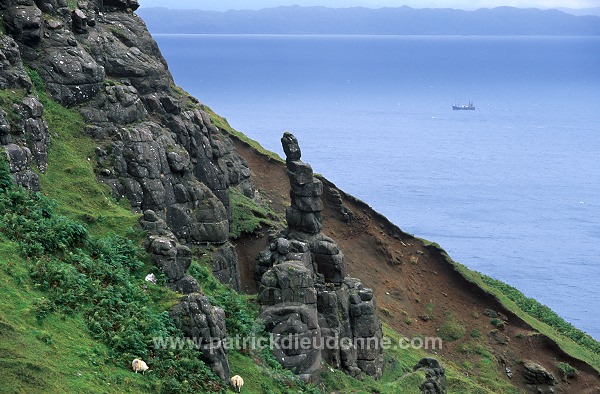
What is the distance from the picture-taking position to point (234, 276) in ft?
270

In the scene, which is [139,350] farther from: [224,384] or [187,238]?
[187,238]

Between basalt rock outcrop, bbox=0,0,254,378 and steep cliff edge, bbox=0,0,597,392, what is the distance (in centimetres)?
11

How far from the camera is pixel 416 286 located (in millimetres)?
108938

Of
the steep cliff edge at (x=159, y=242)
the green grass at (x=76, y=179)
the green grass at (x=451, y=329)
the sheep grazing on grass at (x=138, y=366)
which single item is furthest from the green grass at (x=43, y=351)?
the green grass at (x=451, y=329)

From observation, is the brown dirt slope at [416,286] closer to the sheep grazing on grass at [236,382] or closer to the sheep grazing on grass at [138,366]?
the sheep grazing on grass at [236,382]

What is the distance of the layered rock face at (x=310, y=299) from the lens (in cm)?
6266

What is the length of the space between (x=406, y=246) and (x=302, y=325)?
5305cm

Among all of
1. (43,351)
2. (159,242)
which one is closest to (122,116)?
(159,242)

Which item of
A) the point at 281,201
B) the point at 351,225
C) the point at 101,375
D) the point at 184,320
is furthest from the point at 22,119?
the point at 351,225

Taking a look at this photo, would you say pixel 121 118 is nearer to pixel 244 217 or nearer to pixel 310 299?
pixel 244 217

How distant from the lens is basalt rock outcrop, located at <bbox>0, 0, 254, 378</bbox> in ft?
225

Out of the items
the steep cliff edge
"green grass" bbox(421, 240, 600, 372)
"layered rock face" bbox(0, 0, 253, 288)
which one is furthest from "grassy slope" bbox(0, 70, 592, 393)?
"green grass" bbox(421, 240, 600, 372)

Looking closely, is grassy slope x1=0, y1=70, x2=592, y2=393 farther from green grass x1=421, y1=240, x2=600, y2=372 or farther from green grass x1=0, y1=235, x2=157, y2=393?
green grass x1=421, y1=240, x2=600, y2=372

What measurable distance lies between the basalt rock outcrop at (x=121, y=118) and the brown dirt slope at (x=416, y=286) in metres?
7.83
